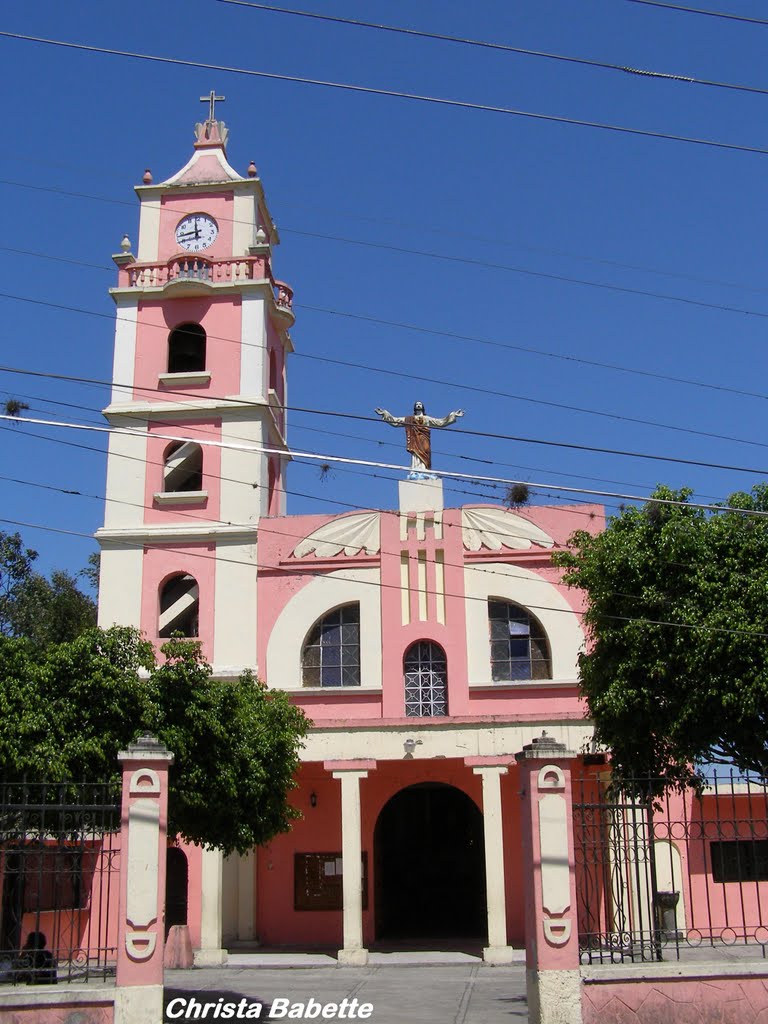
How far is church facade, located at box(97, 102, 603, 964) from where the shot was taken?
66.2ft

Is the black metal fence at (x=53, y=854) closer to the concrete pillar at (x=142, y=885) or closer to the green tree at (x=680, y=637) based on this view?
the concrete pillar at (x=142, y=885)

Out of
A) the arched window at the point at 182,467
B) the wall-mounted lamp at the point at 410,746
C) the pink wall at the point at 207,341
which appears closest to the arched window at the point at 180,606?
the arched window at the point at 182,467

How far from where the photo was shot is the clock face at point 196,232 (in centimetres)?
2467

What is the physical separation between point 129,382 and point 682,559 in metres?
13.1

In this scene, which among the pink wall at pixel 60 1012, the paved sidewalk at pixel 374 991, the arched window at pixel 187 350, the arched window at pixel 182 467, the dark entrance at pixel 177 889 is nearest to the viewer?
the pink wall at pixel 60 1012

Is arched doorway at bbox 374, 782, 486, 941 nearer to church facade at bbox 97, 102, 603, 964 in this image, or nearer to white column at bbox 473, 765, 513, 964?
church facade at bbox 97, 102, 603, 964

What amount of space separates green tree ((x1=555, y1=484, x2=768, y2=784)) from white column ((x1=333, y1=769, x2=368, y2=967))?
514 centimetres

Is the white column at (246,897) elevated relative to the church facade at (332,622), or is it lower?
lower

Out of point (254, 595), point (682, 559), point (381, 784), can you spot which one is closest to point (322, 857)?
point (381, 784)

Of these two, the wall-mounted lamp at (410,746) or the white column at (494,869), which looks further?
the wall-mounted lamp at (410,746)

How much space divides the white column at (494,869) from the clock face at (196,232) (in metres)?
12.8

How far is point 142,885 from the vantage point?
9883 mm

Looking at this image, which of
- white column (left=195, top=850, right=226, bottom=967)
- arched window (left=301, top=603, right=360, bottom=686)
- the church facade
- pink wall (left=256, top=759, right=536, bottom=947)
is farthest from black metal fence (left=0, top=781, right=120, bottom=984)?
arched window (left=301, top=603, right=360, bottom=686)

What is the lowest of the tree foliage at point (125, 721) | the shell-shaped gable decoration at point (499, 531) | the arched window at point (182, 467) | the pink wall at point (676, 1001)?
the pink wall at point (676, 1001)
